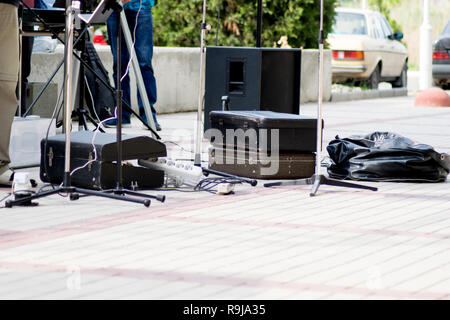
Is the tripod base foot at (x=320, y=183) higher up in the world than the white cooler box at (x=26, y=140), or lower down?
lower down

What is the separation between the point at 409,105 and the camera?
1577 centimetres

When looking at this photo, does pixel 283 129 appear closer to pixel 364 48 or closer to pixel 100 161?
pixel 100 161

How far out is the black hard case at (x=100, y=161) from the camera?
6.47 meters

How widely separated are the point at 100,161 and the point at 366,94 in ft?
38.0

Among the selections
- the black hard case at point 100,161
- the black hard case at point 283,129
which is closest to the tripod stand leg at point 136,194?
the black hard case at point 100,161

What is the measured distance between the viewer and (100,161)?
21.1ft

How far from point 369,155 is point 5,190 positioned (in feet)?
8.62

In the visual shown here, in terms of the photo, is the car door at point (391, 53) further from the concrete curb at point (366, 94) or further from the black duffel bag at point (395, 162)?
the black duffel bag at point (395, 162)

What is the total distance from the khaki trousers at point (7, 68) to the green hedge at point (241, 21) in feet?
29.5

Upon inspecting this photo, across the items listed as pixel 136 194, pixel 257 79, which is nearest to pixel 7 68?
pixel 136 194

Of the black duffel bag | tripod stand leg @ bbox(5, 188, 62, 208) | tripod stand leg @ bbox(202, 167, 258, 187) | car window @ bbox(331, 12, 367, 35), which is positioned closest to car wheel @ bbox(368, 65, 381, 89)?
car window @ bbox(331, 12, 367, 35)

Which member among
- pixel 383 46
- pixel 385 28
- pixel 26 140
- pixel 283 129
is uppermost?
pixel 385 28
